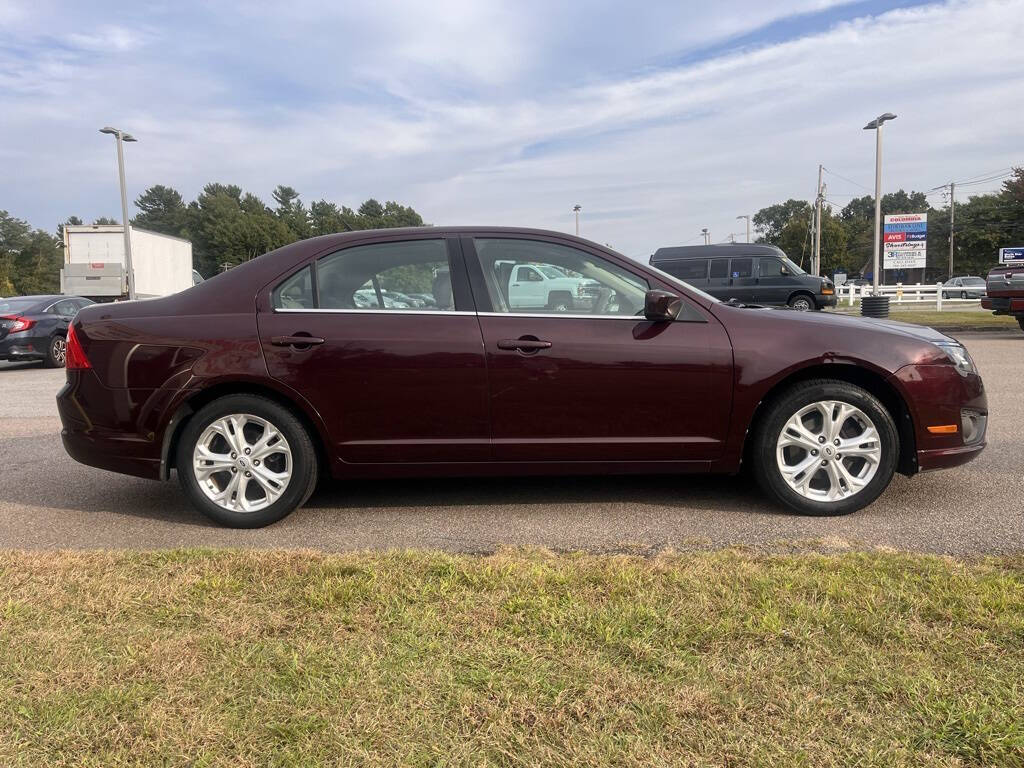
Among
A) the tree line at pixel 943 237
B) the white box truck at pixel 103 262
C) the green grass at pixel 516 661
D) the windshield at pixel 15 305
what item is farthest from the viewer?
the tree line at pixel 943 237

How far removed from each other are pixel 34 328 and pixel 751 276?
17.8 m

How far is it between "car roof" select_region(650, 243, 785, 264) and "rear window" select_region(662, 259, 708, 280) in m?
0.16

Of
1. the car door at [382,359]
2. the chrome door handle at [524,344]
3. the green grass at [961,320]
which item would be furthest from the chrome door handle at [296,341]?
the green grass at [961,320]

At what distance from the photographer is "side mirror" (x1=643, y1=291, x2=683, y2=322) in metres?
4.14

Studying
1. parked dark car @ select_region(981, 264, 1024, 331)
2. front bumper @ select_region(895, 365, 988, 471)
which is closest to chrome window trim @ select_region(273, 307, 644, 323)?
front bumper @ select_region(895, 365, 988, 471)

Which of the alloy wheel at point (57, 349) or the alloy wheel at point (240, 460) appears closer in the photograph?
the alloy wheel at point (240, 460)

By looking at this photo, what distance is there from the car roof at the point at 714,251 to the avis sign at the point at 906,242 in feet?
22.4

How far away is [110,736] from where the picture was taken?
86.4 inches

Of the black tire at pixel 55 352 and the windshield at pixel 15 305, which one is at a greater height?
the windshield at pixel 15 305

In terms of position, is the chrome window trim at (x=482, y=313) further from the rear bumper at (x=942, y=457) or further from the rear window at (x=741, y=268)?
the rear window at (x=741, y=268)

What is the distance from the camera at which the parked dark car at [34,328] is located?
13.6m

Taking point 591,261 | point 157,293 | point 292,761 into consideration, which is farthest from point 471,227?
point 157,293

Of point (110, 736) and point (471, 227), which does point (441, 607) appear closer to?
point (110, 736)

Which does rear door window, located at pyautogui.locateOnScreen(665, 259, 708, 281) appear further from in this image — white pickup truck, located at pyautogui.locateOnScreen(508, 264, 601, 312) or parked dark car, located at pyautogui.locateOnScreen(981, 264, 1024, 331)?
white pickup truck, located at pyautogui.locateOnScreen(508, 264, 601, 312)
